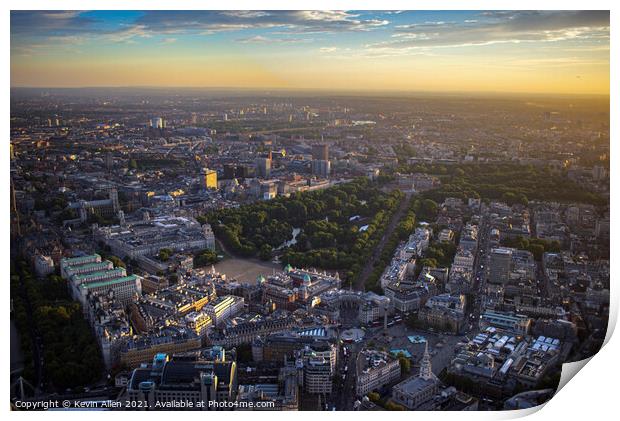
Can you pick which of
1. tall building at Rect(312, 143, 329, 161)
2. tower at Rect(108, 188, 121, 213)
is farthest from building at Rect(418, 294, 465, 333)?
tall building at Rect(312, 143, 329, 161)

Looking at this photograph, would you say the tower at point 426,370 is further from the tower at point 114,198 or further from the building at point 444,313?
the tower at point 114,198

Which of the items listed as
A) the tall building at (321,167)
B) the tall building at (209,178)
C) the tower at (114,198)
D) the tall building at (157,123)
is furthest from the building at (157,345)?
the tall building at (321,167)

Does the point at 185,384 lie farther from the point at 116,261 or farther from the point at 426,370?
the point at 116,261

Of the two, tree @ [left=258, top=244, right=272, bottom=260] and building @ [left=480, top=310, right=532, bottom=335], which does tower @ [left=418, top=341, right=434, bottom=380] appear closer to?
building @ [left=480, top=310, right=532, bottom=335]

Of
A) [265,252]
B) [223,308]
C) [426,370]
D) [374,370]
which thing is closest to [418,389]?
[426,370]

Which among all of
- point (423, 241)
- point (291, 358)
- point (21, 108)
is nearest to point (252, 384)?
point (291, 358)
